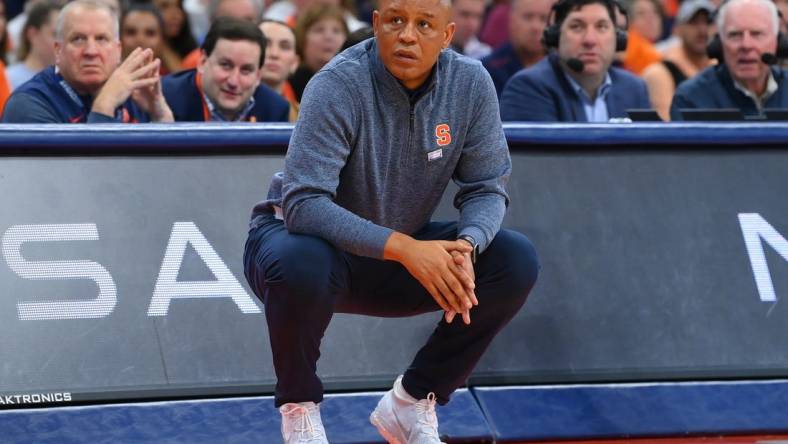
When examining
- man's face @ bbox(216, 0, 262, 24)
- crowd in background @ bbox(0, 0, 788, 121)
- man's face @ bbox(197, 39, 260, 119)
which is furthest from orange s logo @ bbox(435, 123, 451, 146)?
man's face @ bbox(216, 0, 262, 24)

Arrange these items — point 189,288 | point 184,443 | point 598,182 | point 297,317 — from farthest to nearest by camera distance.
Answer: point 598,182 < point 189,288 < point 184,443 < point 297,317

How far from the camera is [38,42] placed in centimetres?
726

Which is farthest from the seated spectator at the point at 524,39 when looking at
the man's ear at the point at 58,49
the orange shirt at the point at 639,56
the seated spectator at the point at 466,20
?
the man's ear at the point at 58,49

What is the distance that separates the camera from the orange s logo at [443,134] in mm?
3639

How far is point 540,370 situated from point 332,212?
1.16 metres

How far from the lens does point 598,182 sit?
461cm

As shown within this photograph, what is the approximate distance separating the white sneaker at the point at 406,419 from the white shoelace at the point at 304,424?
290 millimetres

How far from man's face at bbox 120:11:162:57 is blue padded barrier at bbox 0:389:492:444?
3.75m

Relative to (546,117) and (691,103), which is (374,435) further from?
(691,103)

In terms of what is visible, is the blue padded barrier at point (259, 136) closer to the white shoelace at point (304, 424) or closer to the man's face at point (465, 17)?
the white shoelace at point (304, 424)

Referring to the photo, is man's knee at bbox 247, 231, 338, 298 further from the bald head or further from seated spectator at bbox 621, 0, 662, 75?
seated spectator at bbox 621, 0, 662, 75

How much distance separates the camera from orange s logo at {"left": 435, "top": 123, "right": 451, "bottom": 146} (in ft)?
11.9

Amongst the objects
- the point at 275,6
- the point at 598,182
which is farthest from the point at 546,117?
the point at 275,6

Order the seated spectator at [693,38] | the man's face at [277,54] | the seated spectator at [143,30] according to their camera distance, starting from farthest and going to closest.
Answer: the seated spectator at [693,38] → the seated spectator at [143,30] → the man's face at [277,54]
